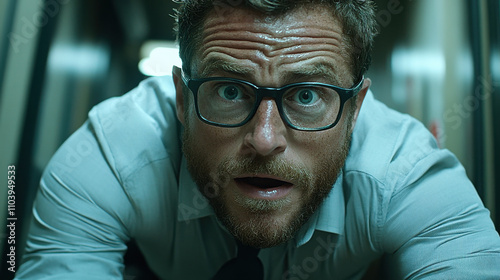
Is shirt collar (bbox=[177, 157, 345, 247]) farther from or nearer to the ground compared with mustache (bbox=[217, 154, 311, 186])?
nearer to the ground

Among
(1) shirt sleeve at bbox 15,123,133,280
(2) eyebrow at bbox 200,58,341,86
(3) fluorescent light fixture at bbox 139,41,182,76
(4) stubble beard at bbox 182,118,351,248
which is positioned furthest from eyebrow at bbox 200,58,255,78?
(3) fluorescent light fixture at bbox 139,41,182,76

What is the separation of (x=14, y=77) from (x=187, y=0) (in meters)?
0.53

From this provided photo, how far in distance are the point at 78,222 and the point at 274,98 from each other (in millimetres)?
355

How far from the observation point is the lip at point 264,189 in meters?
0.56

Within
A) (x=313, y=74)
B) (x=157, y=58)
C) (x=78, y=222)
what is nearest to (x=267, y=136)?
(x=313, y=74)

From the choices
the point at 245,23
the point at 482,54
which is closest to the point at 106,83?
the point at 245,23

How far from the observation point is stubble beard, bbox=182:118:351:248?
0.55 metres

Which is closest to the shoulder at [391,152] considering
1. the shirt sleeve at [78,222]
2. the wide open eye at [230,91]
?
the wide open eye at [230,91]

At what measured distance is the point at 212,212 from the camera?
2.21 ft

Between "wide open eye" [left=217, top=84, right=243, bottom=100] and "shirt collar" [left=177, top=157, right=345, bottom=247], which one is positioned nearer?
"wide open eye" [left=217, top=84, right=243, bottom=100]

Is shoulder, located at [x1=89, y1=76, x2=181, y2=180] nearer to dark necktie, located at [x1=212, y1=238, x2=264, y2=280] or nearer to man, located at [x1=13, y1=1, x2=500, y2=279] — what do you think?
man, located at [x1=13, y1=1, x2=500, y2=279]

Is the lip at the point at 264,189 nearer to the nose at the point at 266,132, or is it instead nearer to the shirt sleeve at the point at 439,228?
the nose at the point at 266,132

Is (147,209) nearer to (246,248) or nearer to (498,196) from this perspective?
(246,248)

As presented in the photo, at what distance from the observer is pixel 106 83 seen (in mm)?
1562
